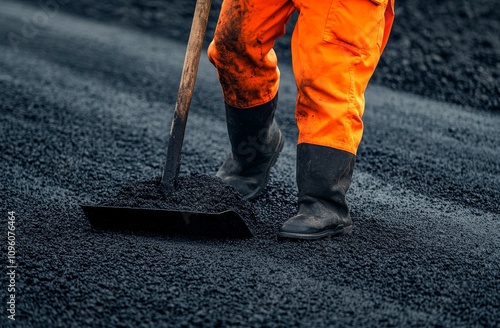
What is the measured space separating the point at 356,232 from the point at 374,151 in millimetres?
1352

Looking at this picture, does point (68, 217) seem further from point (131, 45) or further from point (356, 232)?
point (131, 45)

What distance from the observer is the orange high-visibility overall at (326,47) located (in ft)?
9.04

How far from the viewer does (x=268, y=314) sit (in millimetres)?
2256

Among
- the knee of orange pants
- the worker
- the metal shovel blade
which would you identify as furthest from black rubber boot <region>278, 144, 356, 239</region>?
the knee of orange pants

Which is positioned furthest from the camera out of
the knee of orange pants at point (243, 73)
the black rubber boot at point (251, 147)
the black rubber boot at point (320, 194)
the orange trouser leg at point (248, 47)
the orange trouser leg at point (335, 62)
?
the black rubber boot at point (251, 147)

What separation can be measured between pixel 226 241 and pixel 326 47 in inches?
33.0

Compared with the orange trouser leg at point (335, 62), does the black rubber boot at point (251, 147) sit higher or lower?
lower

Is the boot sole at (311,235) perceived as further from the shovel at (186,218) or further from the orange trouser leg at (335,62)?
the orange trouser leg at (335,62)

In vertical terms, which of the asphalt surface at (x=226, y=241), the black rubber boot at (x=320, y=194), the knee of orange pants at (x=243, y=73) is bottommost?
the asphalt surface at (x=226, y=241)

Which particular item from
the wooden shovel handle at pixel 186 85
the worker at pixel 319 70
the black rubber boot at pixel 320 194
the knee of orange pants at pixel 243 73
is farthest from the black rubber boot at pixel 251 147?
the black rubber boot at pixel 320 194

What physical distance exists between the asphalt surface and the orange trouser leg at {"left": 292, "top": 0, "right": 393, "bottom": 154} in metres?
0.46

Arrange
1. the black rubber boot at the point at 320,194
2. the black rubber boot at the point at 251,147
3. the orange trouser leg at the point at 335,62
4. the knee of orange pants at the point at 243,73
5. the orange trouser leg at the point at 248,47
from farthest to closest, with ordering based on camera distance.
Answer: the black rubber boot at the point at 251,147, the knee of orange pants at the point at 243,73, the orange trouser leg at the point at 248,47, the black rubber boot at the point at 320,194, the orange trouser leg at the point at 335,62

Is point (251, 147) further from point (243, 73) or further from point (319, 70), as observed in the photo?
point (319, 70)

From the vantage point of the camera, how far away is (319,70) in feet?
9.13
